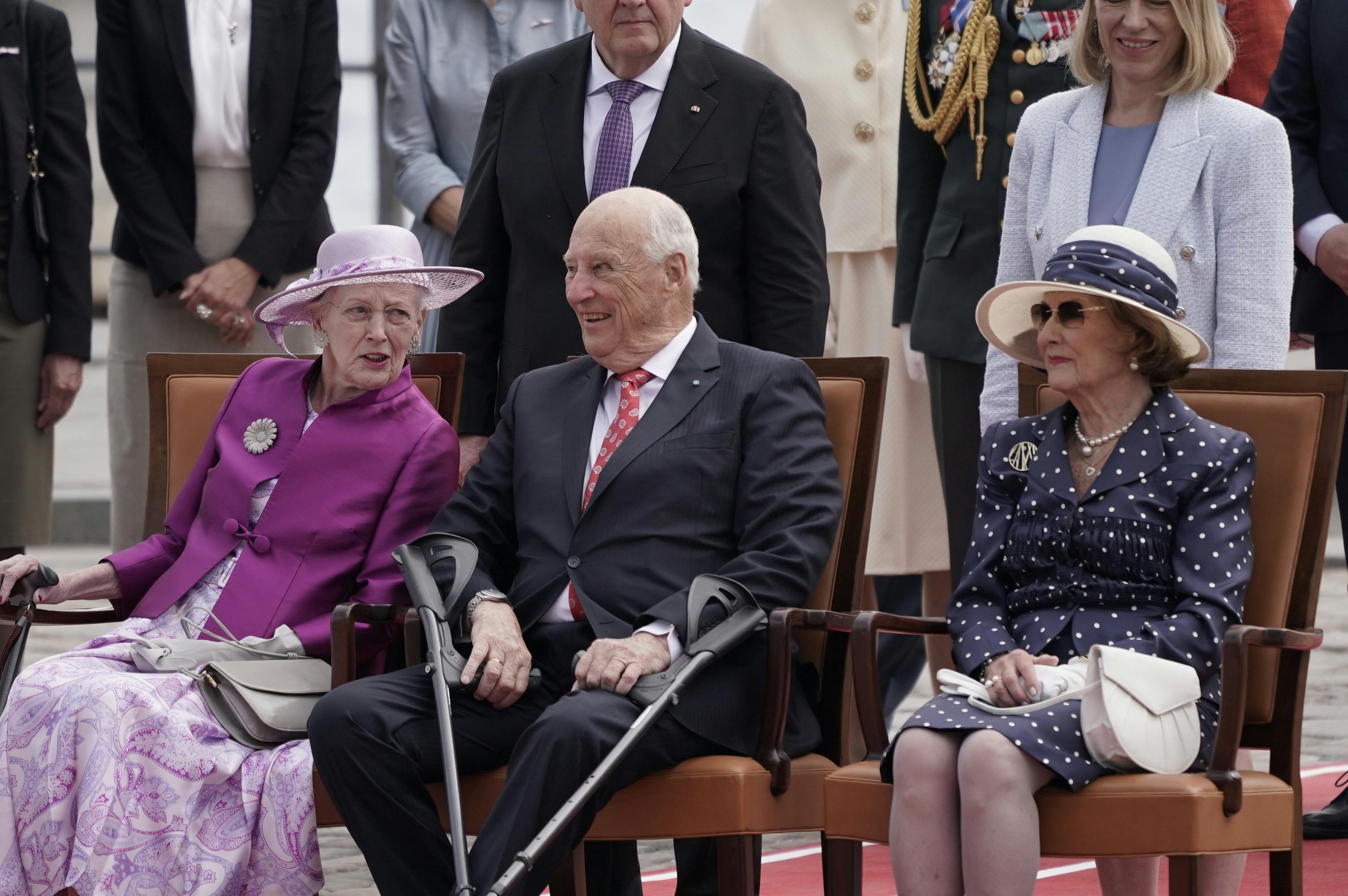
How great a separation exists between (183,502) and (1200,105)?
81.3 inches

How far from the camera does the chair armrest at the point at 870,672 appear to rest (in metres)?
3.18

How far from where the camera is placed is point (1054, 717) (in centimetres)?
302

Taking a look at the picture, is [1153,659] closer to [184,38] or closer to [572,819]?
[572,819]

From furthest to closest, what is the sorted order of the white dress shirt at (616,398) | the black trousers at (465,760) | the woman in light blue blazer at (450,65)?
the woman in light blue blazer at (450,65) < the white dress shirt at (616,398) < the black trousers at (465,760)

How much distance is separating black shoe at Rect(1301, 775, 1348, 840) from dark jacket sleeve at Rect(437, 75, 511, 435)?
6.33 feet

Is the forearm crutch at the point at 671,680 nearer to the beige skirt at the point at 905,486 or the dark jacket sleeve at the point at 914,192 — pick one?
the dark jacket sleeve at the point at 914,192

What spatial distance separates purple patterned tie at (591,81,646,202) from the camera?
4.10 metres

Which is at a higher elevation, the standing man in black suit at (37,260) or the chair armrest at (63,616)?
the standing man in black suit at (37,260)

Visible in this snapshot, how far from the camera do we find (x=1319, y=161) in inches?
173

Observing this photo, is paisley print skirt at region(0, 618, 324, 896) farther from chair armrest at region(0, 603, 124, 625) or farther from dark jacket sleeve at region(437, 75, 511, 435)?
dark jacket sleeve at region(437, 75, 511, 435)

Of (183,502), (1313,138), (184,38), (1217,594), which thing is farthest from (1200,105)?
(184,38)

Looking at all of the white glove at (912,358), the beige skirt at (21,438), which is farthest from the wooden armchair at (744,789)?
the beige skirt at (21,438)

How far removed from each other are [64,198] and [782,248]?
220 cm

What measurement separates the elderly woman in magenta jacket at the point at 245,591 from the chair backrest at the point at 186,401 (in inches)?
4.5
